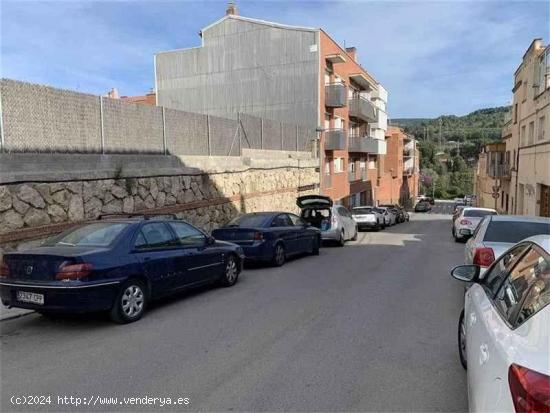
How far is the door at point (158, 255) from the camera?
6547 millimetres

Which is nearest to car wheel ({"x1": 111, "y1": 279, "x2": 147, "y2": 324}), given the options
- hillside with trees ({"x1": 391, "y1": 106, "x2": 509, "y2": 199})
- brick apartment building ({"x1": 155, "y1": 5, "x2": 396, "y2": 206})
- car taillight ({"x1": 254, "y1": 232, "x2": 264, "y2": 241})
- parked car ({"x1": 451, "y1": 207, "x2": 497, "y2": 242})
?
car taillight ({"x1": 254, "y1": 232, "x2": 264, "y2": 241})

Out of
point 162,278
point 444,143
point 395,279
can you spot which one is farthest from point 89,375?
point 444,143

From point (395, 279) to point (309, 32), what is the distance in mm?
21594

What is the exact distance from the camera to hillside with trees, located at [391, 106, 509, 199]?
10988cm

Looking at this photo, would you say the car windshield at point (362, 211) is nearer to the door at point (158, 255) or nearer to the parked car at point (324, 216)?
the parked car at point (324, 216)

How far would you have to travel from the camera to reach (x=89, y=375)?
4414mm

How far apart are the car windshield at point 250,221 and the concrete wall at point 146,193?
234cm

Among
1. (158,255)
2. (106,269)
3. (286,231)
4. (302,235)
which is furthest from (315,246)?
(106,269)

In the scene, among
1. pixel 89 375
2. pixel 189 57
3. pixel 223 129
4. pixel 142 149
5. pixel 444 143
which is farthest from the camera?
pixel 444 143

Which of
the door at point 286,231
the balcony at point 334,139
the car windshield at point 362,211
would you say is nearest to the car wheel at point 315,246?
the door at point 286,231

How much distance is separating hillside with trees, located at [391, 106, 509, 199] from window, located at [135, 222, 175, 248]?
105m

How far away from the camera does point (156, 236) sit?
7.00 m

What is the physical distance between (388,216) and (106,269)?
26.4 meters

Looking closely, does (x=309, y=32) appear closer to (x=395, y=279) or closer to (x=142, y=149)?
(x=142, y=149)
